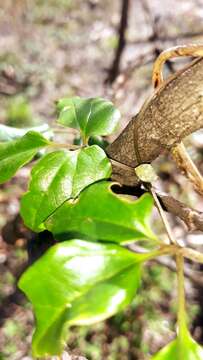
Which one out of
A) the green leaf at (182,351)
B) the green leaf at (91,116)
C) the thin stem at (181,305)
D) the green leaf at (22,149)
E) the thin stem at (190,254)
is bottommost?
the green leaf at (182,351)

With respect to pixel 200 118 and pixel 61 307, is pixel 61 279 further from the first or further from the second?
pixel 200 118

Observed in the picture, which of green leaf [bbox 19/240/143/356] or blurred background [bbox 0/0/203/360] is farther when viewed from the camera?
blurred background [bbox 0/0/203/360]

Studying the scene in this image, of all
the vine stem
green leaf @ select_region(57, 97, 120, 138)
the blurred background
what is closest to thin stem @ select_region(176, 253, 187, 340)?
the vine stem

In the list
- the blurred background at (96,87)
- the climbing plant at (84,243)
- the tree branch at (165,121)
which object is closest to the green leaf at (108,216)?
the climbing plant at (84,243)

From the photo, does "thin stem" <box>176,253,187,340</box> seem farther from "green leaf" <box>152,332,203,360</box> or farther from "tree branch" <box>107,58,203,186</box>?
"tree branch" <box>107,58,203,186</box>

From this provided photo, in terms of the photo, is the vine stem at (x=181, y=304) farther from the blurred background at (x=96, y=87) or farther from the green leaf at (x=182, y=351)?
the blurred background at (x=96, y=87)

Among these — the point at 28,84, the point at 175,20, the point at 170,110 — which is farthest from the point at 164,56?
the point at 175,20
